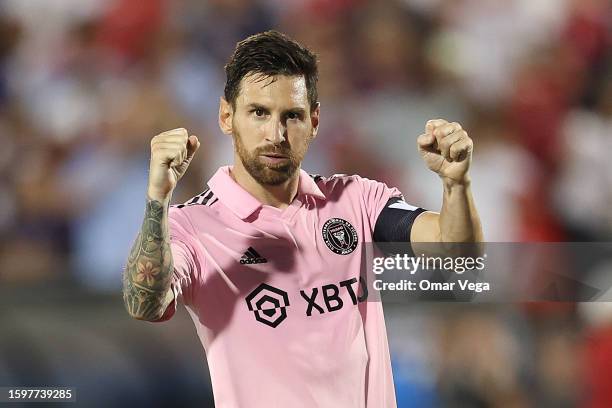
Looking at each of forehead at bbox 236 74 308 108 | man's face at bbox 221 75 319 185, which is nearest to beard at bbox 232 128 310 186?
man's face at bbox 221 75 319 185

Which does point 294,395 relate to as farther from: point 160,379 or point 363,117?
point 363,117

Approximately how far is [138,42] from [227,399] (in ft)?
5.22

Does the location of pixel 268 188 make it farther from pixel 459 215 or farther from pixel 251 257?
pixel 459 215

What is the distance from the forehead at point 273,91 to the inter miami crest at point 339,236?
0.32 metres

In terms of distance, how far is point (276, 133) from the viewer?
6.74ft

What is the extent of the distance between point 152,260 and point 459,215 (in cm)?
73

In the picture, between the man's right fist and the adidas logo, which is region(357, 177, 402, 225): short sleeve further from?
the man's right fist

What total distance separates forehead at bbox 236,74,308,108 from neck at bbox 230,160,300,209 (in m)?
0.18

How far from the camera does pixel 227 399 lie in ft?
6.70

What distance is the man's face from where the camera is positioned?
2.07 metres

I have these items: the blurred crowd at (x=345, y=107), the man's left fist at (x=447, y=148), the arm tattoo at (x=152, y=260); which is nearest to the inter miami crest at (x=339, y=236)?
the man's left fist at (x=447, y=148)

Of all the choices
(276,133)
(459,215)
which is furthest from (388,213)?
(276,133)

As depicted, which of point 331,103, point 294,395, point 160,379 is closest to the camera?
point 294,395

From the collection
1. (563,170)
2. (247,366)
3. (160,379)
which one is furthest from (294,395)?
(563,170)
